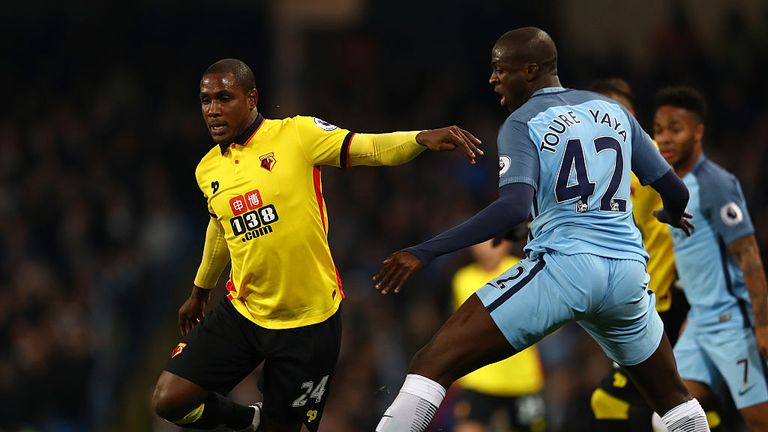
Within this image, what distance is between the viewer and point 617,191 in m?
5.54

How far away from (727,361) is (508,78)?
7.36 feet

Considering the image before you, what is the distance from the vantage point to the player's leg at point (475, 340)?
17.4 feet

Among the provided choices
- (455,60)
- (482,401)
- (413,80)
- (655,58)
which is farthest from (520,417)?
(455,60)

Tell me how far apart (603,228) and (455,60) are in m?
13.4

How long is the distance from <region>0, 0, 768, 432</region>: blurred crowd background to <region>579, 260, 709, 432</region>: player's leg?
491 cm

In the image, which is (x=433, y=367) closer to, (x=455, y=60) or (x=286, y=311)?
(x=286, y=311)

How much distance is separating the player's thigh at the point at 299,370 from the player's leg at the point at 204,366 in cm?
14

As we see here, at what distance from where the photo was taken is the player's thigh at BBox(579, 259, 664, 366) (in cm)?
545

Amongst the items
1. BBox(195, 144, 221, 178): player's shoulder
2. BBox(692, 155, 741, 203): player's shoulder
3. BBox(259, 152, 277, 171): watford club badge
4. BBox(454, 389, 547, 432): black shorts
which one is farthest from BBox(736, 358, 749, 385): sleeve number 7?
BBox(454, 389, 547, 432): black shorts

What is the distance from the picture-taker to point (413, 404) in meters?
5.29

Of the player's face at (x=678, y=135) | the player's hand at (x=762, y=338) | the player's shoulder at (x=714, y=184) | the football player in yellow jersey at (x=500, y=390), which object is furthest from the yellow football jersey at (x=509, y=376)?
the player's hand at (x=762, y=338)

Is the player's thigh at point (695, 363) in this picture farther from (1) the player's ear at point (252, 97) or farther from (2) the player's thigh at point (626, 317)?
(1) the player's ear at point (252, 97)

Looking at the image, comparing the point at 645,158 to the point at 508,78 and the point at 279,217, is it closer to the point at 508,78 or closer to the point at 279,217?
the point at 508,78

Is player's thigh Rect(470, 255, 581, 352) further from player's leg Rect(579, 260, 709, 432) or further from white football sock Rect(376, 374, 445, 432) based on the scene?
white football sock Rect(376, 374, 445, 432)
